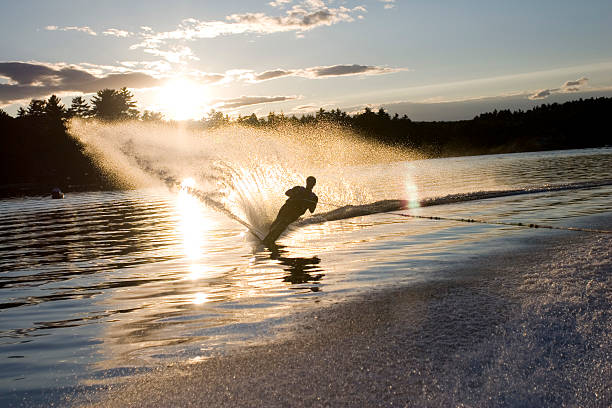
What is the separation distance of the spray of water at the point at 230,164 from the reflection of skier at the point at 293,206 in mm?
3297

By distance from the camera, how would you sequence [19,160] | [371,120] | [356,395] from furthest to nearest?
[371,120], [19,160], [356,395]

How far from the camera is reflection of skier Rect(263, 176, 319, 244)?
1472cm

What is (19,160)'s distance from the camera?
356ft

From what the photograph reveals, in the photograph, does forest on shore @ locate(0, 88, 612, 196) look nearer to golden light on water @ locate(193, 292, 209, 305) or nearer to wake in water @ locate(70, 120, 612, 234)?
wake in water @ locate(70, 120, 612, 234)

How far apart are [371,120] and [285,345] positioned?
192534 mm

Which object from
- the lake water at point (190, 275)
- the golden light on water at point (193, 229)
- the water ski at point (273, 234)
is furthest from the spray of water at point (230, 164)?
the water ski at point (273, 234)

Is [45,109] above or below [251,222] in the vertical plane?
above

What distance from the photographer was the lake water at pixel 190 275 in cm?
606

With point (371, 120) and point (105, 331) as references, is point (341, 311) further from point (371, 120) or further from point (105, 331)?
point (371, 120)

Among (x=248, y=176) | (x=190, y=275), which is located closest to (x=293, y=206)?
(x=190, y=275)

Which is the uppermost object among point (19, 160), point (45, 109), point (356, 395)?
point (45, 109)

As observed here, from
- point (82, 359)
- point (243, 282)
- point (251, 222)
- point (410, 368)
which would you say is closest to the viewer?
point (410, 368)

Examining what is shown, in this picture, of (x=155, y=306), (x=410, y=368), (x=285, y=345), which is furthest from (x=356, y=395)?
(x=155, y=306)

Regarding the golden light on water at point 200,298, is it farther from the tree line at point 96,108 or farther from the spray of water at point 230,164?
the tree line at point 96,108
